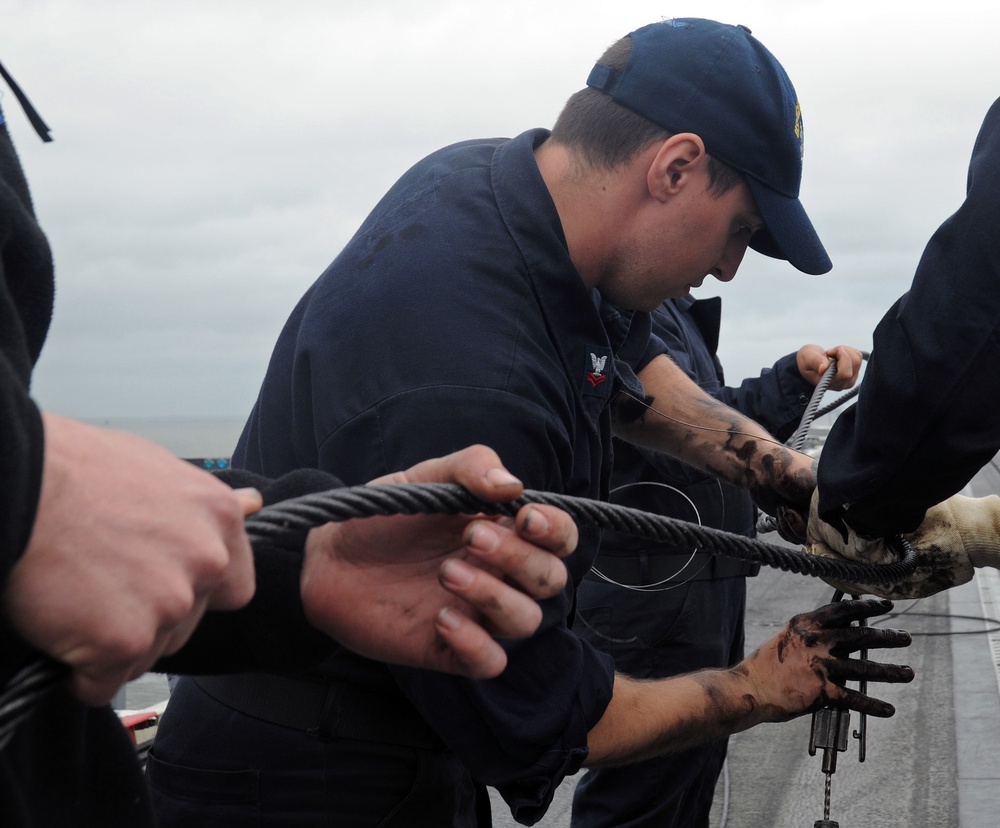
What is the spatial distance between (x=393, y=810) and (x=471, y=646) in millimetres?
830

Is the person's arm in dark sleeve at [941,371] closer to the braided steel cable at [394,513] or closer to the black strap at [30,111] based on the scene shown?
the braided steel cable at [394,513]

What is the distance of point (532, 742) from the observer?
6.35 feet

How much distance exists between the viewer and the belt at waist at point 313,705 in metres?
1.95

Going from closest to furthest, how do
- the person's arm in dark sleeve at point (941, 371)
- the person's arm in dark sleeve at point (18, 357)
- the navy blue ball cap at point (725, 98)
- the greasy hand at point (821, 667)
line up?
1. the person's arm in dark sleeve at point (18, 357)
2. the person's arm in dark sleeve at point (941, 371)
3. the greasy hand at point (821, 667)
4. the navy blue ball cap at point (725, 98)

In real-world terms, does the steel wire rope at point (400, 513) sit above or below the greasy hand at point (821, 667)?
above

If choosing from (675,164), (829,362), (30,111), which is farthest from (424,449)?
(829,362)

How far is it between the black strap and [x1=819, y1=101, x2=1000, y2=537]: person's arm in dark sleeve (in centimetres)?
161

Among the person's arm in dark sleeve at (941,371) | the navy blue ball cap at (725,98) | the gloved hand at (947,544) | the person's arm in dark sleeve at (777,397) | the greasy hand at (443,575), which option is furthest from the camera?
the person's arm in dark sleeve at (777,397)

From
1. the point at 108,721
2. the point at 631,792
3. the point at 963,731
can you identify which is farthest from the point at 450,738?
the point at 963,731

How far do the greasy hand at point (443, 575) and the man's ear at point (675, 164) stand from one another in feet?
4.09

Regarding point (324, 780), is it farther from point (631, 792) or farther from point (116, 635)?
point (631, 792)

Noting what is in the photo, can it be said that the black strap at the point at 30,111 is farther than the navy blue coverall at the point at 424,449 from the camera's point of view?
No

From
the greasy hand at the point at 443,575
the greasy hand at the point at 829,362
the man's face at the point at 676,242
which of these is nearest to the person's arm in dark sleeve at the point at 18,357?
the greasy hand at the point at 443,575

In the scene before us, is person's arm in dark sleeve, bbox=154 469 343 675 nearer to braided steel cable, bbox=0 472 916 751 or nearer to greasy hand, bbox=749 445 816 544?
braided steel cable, bbox=0 472 916 751
